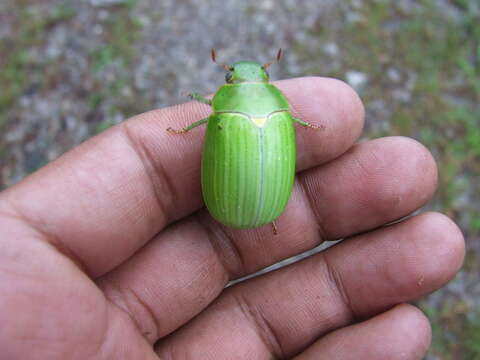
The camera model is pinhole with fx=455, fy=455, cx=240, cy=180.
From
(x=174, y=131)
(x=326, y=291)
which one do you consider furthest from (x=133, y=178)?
(x=326, y=291)

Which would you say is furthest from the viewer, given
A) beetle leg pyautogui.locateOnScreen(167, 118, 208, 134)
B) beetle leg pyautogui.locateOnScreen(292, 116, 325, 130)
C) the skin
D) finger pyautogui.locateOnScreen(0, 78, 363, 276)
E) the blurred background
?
the blurred background

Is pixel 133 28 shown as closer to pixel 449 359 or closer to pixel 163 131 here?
pixel 163 131

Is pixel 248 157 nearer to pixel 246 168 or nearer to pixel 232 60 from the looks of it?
pixel 246 168

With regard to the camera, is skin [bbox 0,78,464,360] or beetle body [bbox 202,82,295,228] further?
skin [bbox 0,78,464,360]

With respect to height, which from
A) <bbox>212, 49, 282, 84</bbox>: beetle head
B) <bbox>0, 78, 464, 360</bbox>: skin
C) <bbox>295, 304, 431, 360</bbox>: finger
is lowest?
<bbox>295, 304, 431, 360</bbox>: finger

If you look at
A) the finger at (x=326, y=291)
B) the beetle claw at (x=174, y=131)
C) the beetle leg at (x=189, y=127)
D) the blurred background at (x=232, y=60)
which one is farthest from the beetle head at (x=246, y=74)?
the blurred background at (x=232, y=60)

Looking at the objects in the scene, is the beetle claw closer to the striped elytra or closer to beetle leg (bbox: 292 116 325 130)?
the striped elytra

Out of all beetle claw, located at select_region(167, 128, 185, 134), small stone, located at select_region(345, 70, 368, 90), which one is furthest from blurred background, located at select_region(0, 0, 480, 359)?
beetle claw, located at select_region(167, 128, 185, 134)
